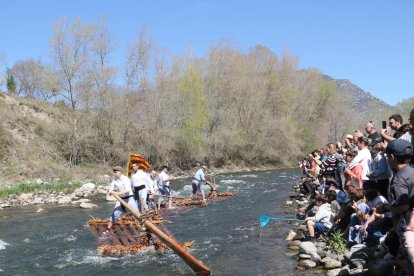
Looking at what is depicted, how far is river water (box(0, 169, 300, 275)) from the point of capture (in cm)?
925

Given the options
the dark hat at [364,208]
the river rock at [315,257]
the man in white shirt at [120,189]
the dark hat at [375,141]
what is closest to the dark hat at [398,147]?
the dark hat at [364,208]

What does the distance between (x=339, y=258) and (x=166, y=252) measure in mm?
4310

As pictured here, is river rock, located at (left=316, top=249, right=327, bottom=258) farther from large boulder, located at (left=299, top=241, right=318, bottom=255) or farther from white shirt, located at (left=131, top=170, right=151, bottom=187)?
white shirt, located at (left=131, top=170, right=151, bottom=187)

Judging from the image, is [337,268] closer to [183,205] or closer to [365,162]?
[365,162]

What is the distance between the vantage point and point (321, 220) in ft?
Result: 33.5

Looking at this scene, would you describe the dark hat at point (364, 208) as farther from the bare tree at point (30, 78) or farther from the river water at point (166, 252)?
the bare tree at point (30, 78)

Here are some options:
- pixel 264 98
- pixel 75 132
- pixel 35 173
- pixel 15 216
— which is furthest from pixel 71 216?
pixel 264 98

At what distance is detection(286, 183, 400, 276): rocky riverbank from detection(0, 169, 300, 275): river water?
1.12ft

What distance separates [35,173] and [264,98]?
3384 cm

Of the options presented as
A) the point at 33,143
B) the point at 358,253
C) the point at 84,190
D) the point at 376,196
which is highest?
the point at 33,143

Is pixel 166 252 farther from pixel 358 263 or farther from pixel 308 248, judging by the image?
pixel 358 263

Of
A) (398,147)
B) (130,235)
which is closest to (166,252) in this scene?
(130,235)

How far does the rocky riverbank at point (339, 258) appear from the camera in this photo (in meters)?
6.47

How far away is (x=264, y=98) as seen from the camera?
182 ft
